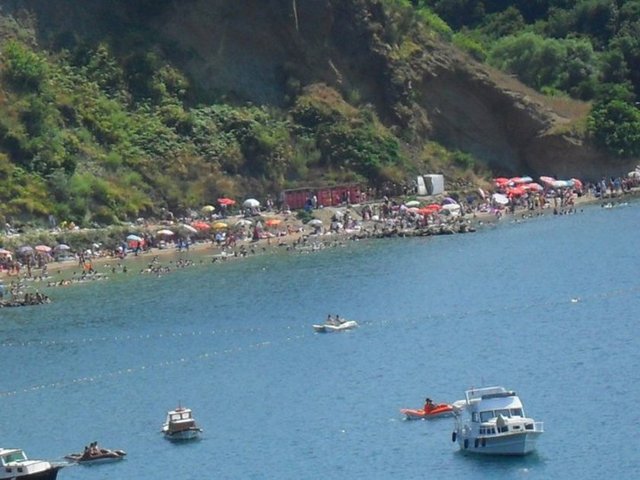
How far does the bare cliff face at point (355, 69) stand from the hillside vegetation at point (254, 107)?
3.3 inches

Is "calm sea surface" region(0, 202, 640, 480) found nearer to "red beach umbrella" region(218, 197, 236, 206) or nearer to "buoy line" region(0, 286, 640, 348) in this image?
"buoy line" region(0, 286, 640, 348)

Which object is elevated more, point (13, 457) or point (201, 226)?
point (201, 226)

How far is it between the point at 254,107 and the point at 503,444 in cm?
6391

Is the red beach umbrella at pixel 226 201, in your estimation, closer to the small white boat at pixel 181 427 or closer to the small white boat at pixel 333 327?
the small white boat at pixel 333 327

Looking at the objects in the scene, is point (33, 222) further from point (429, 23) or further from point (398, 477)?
point (398, 477)

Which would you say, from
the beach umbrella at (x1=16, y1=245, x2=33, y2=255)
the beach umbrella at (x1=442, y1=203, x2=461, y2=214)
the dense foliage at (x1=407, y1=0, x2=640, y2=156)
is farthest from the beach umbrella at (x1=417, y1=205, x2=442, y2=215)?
the beach umbrella at (x1=16, y1=245, x2=33, y2=255)

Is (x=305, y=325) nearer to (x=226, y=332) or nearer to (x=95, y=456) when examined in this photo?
(x=226, y=332)

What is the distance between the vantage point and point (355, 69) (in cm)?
13162

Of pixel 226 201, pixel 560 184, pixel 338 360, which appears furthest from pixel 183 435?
pixel 560 184

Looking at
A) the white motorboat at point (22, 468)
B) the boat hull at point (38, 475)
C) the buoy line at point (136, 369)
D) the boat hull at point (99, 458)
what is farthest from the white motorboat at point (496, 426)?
the buoy line at point (136, 369)

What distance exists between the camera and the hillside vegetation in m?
117

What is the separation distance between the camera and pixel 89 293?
101m

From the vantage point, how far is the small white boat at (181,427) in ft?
225

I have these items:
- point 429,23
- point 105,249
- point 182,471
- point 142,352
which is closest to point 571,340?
point 142,352
